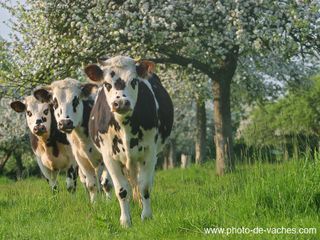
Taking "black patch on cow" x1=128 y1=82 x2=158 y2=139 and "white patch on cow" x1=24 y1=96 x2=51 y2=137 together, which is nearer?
"black patch on cow" x1=128 y1=82 x2=158 y2=139

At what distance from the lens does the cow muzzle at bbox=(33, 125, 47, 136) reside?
14.5 m

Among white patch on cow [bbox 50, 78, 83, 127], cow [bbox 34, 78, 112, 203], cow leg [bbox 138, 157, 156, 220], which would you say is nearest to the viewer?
cow leg [bbox 138, 157, 156, 220]

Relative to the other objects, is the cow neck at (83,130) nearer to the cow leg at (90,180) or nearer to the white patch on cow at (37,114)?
the cow leg at (90,180)

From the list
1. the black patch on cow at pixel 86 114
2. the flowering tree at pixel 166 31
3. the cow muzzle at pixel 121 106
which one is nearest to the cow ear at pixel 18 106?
the black patch on cow at pixel 86 114

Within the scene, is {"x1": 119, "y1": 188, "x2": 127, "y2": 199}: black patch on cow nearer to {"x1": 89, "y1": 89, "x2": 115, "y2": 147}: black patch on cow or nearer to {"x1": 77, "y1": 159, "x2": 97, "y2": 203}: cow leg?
{"x1": 89, "y1": 89, "x2": 115, "y2": 147}: black patch on cow

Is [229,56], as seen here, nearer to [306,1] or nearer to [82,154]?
[306,1]

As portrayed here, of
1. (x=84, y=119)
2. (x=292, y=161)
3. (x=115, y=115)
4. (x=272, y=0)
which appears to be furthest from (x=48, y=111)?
(x=272, y=0)

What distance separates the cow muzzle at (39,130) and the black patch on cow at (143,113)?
14.6 ft

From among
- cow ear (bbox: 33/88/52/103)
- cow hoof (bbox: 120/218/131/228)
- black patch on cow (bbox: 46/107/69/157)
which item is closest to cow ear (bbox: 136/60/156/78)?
cow hoof (bbox: 120/218/131/228)

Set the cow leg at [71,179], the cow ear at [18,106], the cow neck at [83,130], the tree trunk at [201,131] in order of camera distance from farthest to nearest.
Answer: the tree trunk at [201,131]
the cow ear at [18,106]
the cow leg at [71,179]
the cow neck at [83,130]

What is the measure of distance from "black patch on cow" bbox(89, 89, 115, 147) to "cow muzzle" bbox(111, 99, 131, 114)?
29.3 inches

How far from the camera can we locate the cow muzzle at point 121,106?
9.65 meters

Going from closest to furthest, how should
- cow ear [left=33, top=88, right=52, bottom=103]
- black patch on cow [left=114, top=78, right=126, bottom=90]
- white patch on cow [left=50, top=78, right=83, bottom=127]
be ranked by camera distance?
black patch on cow [left=114, top=78, right=126, bottom=90] → white patch on cow [left=50, top=78, right=83, bottom=127] → cow ear [left=33, top=88, right=52, bottom=103]

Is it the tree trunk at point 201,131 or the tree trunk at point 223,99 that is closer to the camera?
the tree trunk at point 223,99
